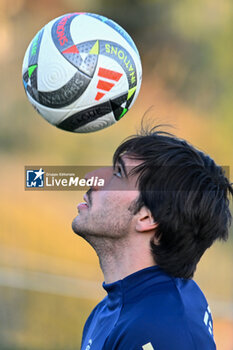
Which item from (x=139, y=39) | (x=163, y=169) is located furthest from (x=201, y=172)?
(x=139, y=39)

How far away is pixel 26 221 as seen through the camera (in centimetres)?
572

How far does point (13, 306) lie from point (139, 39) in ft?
10.3

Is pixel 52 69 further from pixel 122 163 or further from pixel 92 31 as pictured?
pixel 122 163

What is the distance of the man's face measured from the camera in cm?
194

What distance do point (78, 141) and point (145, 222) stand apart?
13.1 ft

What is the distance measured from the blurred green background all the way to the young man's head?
357 cm

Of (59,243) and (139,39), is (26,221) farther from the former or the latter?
(139,39)

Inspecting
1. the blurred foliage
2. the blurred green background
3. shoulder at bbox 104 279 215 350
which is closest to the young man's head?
shoulder at bbox 104 279 215 350

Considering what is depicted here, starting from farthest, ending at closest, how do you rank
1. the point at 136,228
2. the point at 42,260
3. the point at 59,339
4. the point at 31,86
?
the point at 42,260 < the point at 59,339 < the point at 31,86 < the point at 136,228

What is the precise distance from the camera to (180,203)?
6.36 feet

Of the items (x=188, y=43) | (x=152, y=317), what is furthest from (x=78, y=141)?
(x=152, y=317)

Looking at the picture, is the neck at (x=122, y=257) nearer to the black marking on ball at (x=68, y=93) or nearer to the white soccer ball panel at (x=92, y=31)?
the black marking on ball at (x=68, y=93)

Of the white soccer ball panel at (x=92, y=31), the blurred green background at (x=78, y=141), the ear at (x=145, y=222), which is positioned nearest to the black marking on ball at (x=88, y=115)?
the white soccer ball panel at (x=92, y=31)

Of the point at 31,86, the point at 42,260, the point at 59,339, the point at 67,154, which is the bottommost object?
the point at 59,339
